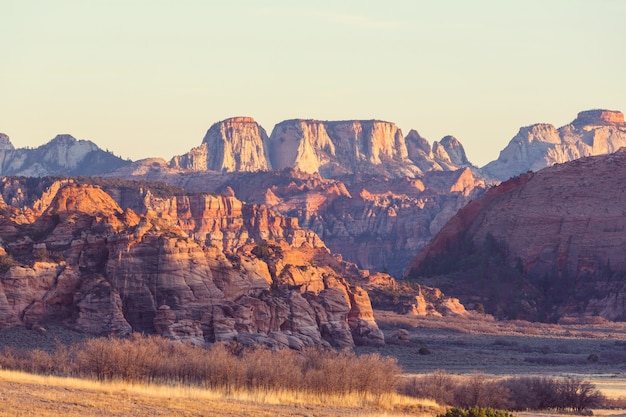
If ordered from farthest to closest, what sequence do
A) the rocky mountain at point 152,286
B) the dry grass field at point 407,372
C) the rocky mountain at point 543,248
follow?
1. the rocky mountain at point 543,248
2. the rocky mountain at point 152,286
3. the dry grass field at point 407,372

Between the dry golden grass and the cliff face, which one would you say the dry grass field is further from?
the cliff face

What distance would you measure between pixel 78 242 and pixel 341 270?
62540mm

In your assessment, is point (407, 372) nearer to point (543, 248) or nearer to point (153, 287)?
point (153, 287)

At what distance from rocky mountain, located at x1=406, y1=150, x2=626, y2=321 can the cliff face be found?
54.3m

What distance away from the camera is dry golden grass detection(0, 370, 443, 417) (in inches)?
1458

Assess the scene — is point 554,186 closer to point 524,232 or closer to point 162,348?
point 524,232

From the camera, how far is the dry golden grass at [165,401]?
3703 cm

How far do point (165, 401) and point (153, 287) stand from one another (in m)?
30.0

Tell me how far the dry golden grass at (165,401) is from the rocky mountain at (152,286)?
19.1m

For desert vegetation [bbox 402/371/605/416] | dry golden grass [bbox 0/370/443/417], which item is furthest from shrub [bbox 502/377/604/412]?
dry golden grass [bbox 0/370/443/417]

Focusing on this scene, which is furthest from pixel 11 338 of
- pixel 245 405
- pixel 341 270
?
pixel 341 270

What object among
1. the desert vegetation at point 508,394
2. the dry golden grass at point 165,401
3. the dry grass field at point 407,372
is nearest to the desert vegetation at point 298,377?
the desert vegetation at point 508,394

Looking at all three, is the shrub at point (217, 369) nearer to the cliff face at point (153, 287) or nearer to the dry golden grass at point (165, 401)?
the dry golden grass at point (165, 401)

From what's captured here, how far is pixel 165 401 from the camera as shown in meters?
39.7
